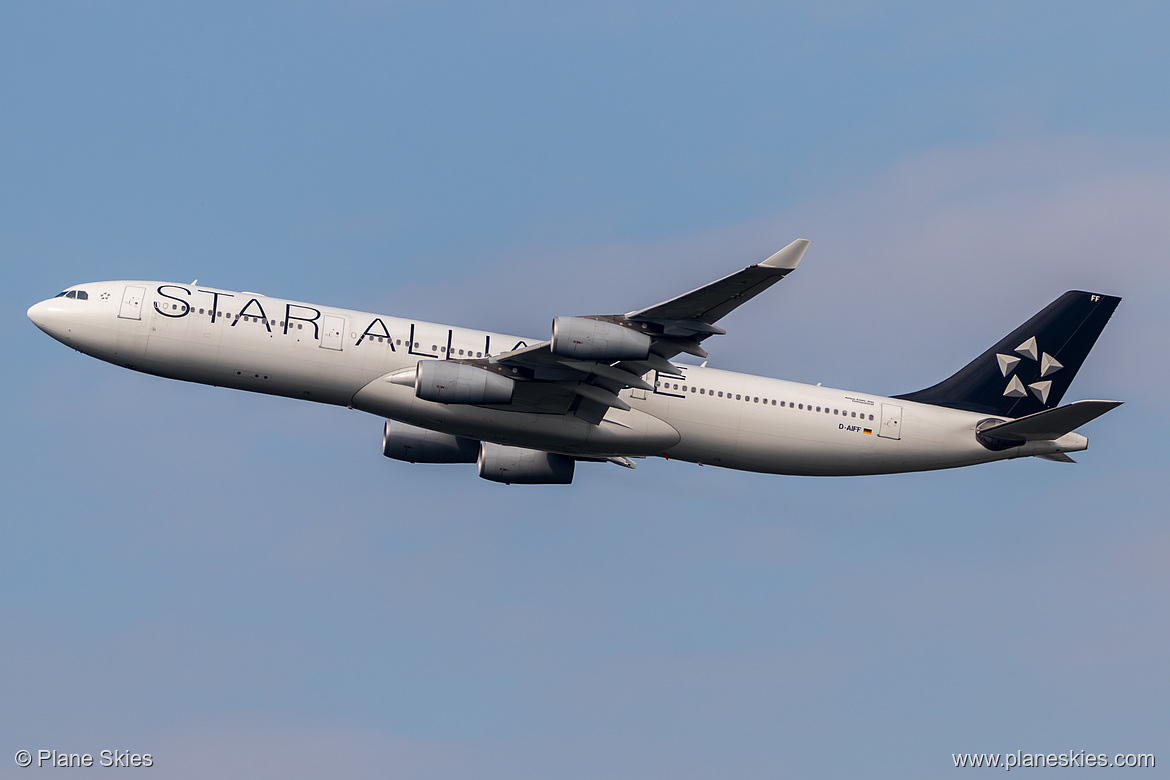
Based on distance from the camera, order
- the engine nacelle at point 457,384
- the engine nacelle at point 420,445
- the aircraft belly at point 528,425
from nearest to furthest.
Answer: the engine nacelle at point 457,384 → the aircraft belly at point 528,425 → the engine nacelle at point 420,445

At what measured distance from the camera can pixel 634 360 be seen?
44.4 metres

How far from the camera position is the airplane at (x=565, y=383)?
45406mm

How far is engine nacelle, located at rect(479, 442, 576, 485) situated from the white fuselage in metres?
3.26

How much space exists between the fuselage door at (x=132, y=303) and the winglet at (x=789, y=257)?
71.9 ft

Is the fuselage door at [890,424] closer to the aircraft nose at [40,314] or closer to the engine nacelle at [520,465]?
the engine nacelle at [520,465]

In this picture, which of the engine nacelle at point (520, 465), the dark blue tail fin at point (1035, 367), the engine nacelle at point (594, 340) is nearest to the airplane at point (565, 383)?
the engine nacelle at point (594, 340)

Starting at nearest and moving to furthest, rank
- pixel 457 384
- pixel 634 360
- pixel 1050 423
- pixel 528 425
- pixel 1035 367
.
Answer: pixel 634 360
pixel 457 384
pixel 528 425
pixel 1050 423
pixel 1035 367

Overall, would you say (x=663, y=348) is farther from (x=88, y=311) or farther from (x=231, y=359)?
(x=88, y=311)

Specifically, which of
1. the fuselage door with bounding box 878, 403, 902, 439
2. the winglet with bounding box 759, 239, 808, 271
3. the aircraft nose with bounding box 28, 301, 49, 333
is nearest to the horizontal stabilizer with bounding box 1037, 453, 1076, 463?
the fuselage door with bounding box 878, 403, 902, 439

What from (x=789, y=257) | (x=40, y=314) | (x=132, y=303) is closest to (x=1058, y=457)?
(x=789, y=257)

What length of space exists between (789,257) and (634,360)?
21.3 ft

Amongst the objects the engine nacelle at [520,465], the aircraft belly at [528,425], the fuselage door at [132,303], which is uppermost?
the fuselage door at [132,303]

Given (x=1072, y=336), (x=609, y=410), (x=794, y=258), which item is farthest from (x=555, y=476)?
(x=1072, y=336)

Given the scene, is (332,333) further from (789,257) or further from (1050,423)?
(1050,423)
